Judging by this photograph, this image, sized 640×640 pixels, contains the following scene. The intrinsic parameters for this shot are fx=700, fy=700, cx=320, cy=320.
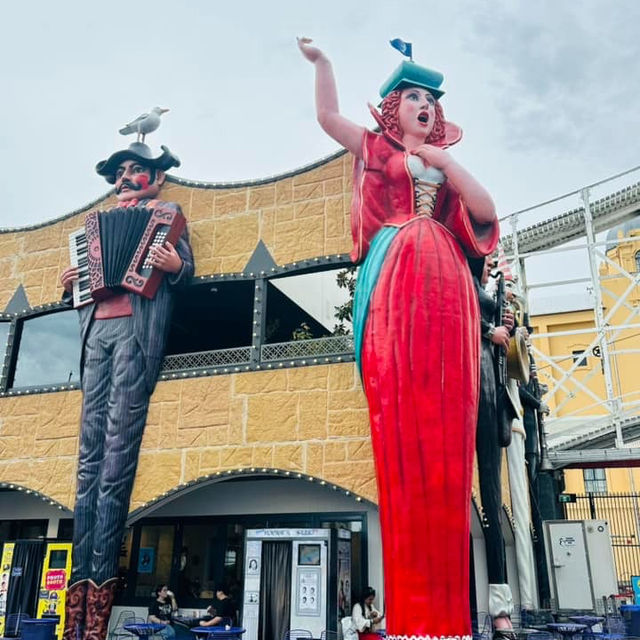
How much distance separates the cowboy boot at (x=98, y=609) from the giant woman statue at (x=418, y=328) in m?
5.06

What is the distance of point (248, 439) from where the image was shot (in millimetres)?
11266

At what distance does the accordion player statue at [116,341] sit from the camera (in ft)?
36.6

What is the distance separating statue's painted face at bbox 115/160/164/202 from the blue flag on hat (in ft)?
17.5

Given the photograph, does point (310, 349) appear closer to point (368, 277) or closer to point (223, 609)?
point (368, 277)

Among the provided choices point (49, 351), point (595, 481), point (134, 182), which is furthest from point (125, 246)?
point (595, 481)

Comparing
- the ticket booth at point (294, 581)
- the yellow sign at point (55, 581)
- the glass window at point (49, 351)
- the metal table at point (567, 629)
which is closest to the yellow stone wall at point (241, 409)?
the glass window at point (49, 351)

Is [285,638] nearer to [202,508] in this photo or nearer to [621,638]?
[202,508]

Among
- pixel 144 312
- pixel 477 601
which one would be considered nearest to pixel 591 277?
pixel 477 601

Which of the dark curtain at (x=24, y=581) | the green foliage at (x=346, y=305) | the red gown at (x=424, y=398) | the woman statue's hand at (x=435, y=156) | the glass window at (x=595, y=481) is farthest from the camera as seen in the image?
the glass window at (x=595, y=481)

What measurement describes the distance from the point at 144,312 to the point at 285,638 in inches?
227

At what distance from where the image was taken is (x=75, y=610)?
10.9 m

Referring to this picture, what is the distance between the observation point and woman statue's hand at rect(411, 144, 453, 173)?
30.7ft

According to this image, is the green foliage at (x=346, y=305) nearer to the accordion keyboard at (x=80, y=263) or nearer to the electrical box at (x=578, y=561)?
the accordion keyboard at (x=80, y=263)

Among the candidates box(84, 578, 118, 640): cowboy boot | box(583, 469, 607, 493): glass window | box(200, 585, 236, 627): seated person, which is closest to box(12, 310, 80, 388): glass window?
box(84, 578, 118, 640): cowboy boot
